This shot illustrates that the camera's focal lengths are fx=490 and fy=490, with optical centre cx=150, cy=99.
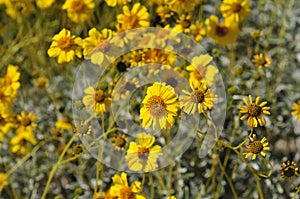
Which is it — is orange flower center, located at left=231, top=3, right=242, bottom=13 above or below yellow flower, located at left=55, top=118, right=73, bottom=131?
above

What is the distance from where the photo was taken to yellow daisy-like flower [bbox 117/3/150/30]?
1.58m

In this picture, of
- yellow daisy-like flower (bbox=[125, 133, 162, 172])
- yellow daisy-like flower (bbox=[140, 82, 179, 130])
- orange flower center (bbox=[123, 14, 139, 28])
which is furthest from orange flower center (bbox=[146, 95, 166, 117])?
orange flower center (bbox=[123, 14, 139, 28])

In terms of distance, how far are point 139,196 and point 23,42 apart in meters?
1.09

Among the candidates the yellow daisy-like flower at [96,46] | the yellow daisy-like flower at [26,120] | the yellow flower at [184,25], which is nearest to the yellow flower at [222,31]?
the yellow flower at [184,25]

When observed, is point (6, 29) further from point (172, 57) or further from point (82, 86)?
point (172, 57)

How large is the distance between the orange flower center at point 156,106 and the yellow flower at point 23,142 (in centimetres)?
67

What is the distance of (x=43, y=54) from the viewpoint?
218 centimetres

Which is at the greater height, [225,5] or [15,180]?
[225,5]

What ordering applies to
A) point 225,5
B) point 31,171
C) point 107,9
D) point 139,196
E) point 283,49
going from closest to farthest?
point 139,196 → point 225,5 → point 31,171 → point 283,49 → point 107,9

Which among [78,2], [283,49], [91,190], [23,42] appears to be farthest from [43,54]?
[283,49]

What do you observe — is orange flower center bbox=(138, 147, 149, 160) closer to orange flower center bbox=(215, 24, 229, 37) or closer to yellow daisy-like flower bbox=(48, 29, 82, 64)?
yellow daisy-like flower bbox=(48, 29, 82, 64)

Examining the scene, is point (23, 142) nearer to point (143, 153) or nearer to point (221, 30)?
point (143, 153)

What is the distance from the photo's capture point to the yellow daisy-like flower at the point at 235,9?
1678 mm

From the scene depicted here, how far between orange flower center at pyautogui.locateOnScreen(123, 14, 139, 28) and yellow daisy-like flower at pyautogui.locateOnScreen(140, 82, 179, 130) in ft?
1.53
